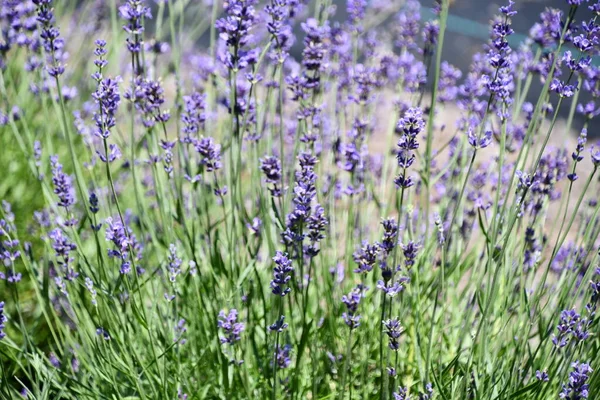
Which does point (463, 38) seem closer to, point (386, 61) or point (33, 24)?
point (386, 61)

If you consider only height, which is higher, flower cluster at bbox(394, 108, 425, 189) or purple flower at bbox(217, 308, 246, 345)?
flower cluster at bbox(394, 108, 425, 189)

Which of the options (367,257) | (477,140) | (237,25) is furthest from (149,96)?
(477,140)

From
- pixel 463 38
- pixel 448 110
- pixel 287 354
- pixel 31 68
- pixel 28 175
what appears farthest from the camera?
pixel 448 110

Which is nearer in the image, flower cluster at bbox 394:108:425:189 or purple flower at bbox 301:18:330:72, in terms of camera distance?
flower cluster at bbox 394:108:425:189

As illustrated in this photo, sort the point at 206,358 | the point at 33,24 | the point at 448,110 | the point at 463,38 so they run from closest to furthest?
1. the point at 206,358
2. the point at 33,24
3. the point at 463,38
4. the point at 448,110

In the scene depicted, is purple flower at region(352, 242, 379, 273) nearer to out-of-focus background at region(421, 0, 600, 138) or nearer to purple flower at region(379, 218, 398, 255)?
purple flower at region(379, 218, 398, 255)

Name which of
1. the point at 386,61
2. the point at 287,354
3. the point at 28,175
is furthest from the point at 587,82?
the point at 28,175

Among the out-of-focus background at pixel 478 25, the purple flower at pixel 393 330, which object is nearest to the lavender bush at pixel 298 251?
the purple flower at pixel 393 330

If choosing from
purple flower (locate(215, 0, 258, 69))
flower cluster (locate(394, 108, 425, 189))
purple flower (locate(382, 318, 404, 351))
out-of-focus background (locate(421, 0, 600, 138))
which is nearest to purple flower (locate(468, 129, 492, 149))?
flower cluster (locate(394, 108, 425, 189))

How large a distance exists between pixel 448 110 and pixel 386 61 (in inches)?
152

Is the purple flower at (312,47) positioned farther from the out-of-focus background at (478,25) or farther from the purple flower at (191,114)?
the out-of-focus background at (478,25)

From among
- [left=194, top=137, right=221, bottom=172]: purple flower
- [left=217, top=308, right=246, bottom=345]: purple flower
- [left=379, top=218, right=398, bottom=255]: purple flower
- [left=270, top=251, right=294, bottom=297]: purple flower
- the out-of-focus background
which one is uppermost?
the out-of-focus background

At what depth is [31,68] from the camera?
10.5 feet

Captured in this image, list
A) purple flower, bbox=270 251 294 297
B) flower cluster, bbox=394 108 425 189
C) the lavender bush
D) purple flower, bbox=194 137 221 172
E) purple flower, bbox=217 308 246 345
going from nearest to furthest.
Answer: flower cluster, bbox=394 108 425 189
purple flower, bbox=270 251 294 297
the lavender bush
purple flower, bbox=217 308 246 345
purple flower, bbox=194 137 221 172
